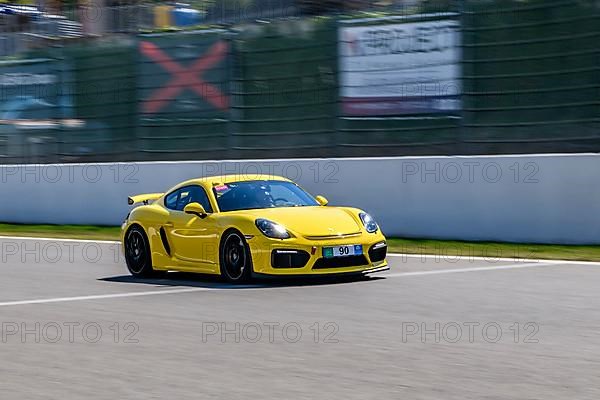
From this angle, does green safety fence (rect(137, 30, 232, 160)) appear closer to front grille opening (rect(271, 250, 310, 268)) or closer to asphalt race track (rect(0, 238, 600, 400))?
asphalt race track (rect(0, 238, 600, 400))

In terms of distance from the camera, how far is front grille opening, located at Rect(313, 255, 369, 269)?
10.7 metres

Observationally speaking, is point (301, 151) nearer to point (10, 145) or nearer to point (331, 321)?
point (10, 145)

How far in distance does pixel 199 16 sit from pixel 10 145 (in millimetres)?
4858

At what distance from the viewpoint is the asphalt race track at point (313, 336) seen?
20.2ft

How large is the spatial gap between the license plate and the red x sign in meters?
8.25

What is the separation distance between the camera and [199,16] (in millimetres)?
19328

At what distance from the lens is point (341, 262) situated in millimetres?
10820

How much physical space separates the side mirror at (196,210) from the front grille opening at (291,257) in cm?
109

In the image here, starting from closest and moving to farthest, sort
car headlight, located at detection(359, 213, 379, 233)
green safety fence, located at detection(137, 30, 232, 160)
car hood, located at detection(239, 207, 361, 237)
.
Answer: car hood, located at detection(239, 207, 361, 237) → car headlight, located at detection(359, 213, 379, 233) → green safety fence, located at detection(137, 30, 232, 160)

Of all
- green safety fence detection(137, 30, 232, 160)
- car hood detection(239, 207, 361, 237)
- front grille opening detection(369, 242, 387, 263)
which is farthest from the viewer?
green safety fence detection(137, 30, 232, 160)

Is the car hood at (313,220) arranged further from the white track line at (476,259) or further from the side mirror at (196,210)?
the white track line at (476,259)

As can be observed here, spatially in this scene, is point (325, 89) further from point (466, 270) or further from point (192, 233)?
point (192, 233)

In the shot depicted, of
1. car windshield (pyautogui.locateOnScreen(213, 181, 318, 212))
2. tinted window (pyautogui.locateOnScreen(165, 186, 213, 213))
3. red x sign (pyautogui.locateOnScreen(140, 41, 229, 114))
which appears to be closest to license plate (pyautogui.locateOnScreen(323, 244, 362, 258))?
car windshield (pyautogui.locateOnScreen(213, 181, 318, 212))

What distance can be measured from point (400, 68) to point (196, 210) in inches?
225
